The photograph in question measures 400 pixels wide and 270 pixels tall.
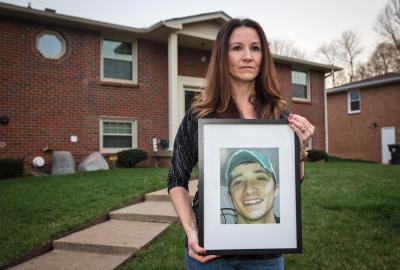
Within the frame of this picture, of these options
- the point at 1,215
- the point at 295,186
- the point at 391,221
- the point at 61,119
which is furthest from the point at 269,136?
the point at 61,119

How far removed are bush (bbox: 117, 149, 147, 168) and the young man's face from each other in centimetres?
1049

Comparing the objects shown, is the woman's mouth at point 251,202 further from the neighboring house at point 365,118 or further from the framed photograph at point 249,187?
the neighboring house at point 365,118

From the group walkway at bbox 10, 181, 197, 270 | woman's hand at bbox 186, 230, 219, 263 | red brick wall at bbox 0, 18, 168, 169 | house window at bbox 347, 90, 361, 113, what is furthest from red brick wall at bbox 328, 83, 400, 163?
woman's hand at bbox 186, 230, 219, 263

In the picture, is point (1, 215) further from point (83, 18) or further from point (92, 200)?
point (83, 18)

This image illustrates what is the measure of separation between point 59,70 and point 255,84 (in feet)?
Answer: 35.7

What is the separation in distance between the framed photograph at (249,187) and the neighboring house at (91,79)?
10.5 m

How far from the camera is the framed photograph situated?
1270 millimetres

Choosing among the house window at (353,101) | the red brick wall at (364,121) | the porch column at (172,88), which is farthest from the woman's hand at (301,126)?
the house window at (353,101)

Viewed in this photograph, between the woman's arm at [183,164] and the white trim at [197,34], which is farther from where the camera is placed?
the white trim at [197,34]

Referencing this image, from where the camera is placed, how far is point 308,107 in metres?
18.1

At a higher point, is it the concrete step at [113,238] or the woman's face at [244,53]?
the woman's face at [244,53]

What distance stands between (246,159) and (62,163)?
33.0 feet

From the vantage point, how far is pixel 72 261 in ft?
13.5

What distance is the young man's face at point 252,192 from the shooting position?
4.20ft
